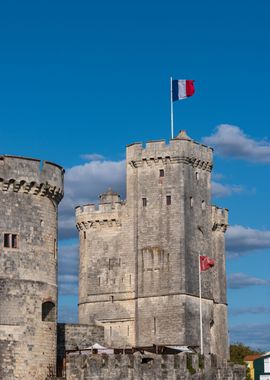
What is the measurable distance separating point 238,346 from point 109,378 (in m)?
58.1

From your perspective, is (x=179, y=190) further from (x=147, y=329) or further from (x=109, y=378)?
(x=109, y=378)

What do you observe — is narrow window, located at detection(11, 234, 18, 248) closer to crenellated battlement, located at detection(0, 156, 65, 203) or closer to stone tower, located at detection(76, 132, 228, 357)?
crenellated battlement, located at detection(0, 156, 65, 203)

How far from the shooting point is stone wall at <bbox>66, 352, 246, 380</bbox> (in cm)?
4772

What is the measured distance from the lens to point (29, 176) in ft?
159

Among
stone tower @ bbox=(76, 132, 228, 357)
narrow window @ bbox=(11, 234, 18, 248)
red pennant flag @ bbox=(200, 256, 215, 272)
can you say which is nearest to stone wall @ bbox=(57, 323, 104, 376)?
Answer: stone tower @ bbox=(76, 132, 228, 357)

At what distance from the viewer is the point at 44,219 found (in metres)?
49.2

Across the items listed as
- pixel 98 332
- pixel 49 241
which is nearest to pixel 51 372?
pixel 49 241

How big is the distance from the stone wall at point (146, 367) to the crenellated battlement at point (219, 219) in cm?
2055

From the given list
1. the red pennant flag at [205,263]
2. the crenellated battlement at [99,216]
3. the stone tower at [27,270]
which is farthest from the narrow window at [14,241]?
the crenellated battlement at [99,216]

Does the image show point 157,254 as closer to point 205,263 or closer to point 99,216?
point 205,263

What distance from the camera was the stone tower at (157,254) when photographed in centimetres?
6931

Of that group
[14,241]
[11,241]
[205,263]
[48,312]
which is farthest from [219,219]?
[11,241]

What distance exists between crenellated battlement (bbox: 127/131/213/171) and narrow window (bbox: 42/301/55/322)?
23765 millimetres

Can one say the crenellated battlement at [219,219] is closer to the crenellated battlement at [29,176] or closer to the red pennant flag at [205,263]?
the red pennant flag at [205,263]
